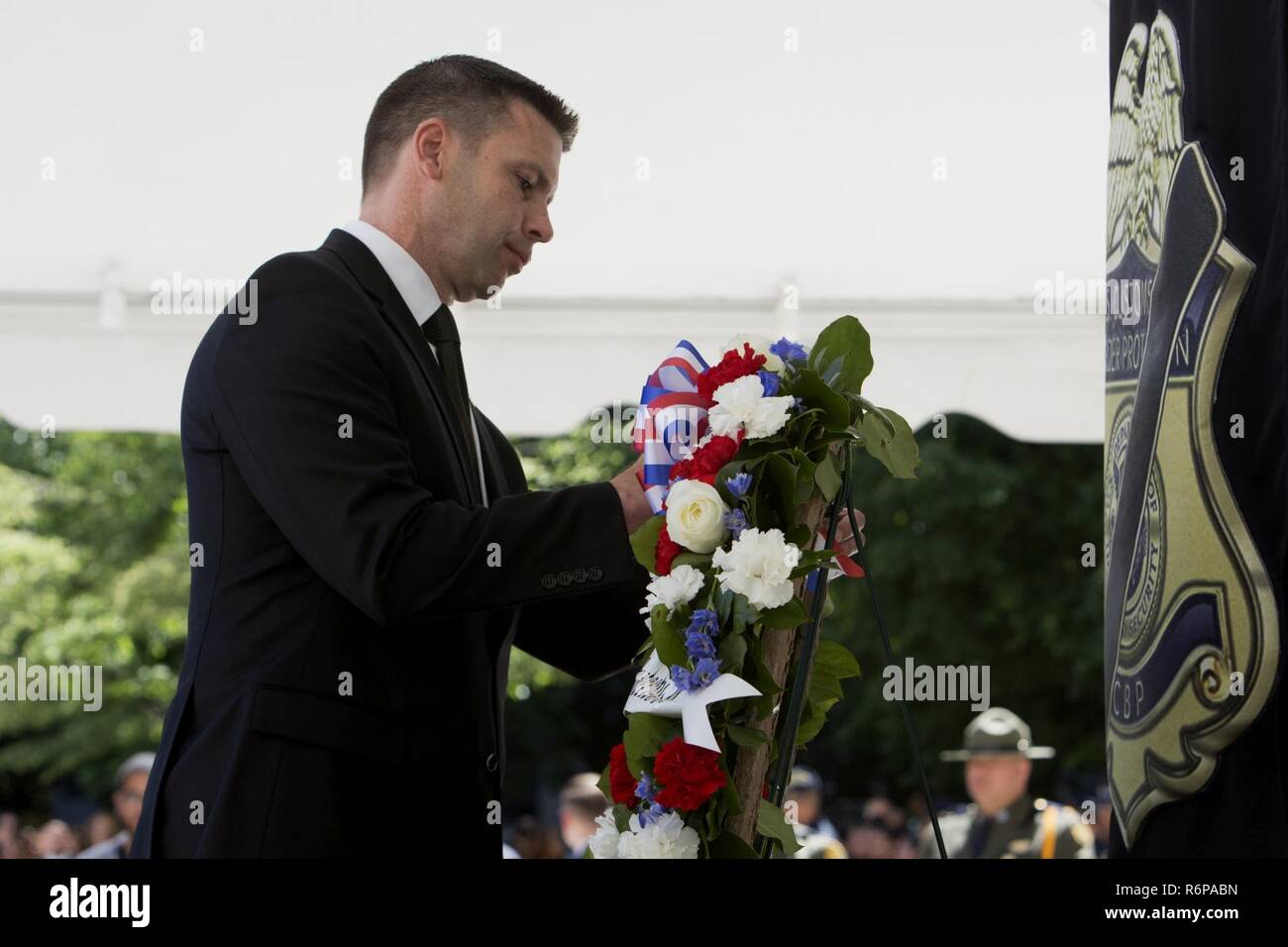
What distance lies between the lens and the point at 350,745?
7.48 feet

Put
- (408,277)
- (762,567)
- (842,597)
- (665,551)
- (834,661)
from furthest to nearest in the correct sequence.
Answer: (842,597), (408,277), (834,661), (665,551), (762,567)

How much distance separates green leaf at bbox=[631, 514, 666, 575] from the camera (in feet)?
7.29

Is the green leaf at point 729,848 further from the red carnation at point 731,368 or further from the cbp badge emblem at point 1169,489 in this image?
the cbp badge emblem at point 1169,489

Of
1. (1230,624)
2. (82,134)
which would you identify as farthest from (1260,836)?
(82,134)

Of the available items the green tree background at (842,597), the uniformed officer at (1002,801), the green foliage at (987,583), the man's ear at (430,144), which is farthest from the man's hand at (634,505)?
the green foliage at (987,583)

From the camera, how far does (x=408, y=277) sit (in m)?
2.69

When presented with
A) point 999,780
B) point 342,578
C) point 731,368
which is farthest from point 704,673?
point 999,780

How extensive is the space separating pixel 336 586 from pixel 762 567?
0.63 metres

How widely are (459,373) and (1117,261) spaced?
1239 millimetres

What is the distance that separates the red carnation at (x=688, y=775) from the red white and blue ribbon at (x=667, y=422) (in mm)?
348

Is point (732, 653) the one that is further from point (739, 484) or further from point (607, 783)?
point (607, 783)

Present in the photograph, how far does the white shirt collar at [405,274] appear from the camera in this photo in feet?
8.79

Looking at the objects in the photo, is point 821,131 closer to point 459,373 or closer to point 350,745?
point 459,373

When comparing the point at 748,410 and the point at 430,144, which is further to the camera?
the point at 430,144
